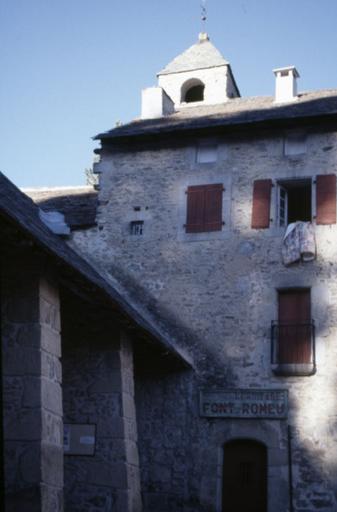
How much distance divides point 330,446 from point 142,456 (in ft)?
10.5

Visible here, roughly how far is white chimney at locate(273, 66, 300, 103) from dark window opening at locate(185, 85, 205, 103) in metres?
3.23

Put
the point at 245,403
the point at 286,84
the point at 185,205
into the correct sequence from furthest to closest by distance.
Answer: the point at 286,84 → the point at 185,205 → the point at 245,403

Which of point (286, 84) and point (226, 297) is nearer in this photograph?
point (226, 297)

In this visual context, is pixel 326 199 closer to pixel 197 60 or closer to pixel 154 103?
pixel 154 103

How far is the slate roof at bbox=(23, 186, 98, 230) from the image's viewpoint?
16.1m

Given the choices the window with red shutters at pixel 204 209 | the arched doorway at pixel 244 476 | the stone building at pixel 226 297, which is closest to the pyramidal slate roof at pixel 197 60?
the stone building at pixel 226 297

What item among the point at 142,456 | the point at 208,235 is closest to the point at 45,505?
the point at 142,456

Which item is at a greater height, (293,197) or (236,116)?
(236,116)

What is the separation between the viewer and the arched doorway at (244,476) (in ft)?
43.3

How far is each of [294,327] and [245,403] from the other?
159cm

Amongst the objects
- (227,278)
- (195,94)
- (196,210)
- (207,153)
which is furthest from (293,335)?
(195,94)

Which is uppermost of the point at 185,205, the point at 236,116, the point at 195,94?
the point at 195,94

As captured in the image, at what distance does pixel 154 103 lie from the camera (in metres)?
17.5

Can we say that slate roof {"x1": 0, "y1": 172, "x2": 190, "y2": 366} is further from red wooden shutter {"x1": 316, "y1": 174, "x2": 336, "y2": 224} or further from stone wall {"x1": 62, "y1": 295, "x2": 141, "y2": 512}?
red wooden shutter {"x1": 316, "y1": 174, "x2": 336, "y2": 224}
